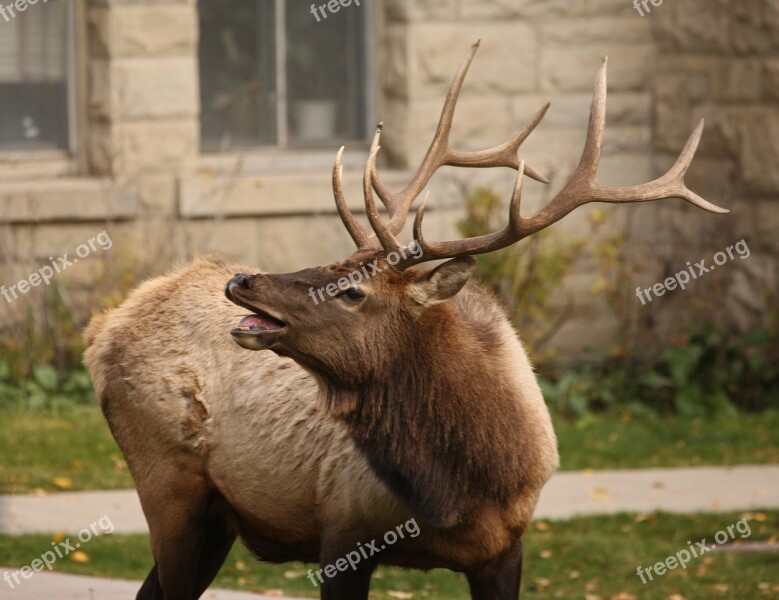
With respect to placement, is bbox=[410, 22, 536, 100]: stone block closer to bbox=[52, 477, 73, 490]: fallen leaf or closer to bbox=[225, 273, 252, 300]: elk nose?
bbox=[52, 477, 73, 490]: fallen leaf

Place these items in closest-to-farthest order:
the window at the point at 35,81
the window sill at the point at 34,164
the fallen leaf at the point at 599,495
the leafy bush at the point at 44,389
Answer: the fallen leaf at the point at 599,495, the leafy bush at the point at 44,389, the window sill at the point at 34,164, the window at the point at 35,81

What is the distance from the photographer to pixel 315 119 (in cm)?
1091

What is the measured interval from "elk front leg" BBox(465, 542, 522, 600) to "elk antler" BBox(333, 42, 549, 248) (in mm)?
1154

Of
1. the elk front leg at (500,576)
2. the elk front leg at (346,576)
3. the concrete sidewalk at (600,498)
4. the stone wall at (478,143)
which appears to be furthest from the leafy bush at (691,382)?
the elk front leg at (346,576)

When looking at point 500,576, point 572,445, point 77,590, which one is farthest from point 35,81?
point 500,576

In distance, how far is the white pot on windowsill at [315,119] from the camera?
10.9 m

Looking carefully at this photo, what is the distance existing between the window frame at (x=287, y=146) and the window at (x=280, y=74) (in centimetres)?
1

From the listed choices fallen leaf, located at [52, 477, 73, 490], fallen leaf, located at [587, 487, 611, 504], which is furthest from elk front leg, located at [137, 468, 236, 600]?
fallen leaf, located at [587, 487, 611, 504]

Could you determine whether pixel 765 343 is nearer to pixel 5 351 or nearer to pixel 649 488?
pixel 649 488

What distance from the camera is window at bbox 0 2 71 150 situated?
10.3m

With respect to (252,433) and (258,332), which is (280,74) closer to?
(252,433)

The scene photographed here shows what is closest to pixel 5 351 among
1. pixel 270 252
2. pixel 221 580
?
pixel 270 252

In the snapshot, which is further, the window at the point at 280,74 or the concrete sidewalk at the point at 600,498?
the window at the point at 280,74

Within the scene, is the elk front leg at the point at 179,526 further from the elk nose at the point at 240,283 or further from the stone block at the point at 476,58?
the stone block at the point at 476,58
